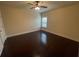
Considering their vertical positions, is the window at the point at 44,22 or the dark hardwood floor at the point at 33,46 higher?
the window at the point at 44,22

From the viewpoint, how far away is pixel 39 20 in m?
1.10

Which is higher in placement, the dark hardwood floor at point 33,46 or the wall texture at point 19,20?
the wall texture at point 19,20

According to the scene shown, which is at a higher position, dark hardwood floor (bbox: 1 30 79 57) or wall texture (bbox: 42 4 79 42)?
wall texture (bbox: 42 4 79 42)

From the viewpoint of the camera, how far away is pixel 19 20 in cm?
103

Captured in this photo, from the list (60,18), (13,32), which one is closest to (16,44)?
(13,32)

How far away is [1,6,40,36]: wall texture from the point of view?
936mm

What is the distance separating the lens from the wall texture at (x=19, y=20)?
936 mm

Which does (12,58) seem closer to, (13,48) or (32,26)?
(13,48)

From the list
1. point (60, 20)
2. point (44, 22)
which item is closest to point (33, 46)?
point (44, 22)

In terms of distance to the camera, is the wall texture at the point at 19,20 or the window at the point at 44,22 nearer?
the wall texture at the point at 19,20

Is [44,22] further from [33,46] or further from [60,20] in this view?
[33,46]

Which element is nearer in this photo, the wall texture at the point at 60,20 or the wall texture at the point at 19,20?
the wall texture at the point at 19,20

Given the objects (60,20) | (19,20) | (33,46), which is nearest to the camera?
(19,20)

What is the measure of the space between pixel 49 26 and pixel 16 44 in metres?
0.50
